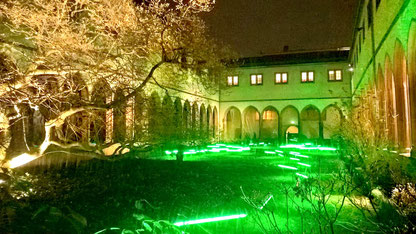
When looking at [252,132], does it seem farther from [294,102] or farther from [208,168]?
[208,168]

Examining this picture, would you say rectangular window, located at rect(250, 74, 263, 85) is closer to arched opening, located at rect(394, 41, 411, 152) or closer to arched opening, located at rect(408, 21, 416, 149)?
arched opening, located at rect(394, 41, 411, 152)

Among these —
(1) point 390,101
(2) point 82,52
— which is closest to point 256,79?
(1) point 390,101

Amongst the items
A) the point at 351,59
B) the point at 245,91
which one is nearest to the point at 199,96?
the point at 245,91

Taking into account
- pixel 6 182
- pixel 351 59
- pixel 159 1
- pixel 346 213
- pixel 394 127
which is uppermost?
pixel 351 59

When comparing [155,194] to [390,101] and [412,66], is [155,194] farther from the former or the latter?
[390,101]

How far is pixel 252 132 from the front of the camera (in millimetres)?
38125

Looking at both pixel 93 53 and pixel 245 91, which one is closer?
pixel 93 53

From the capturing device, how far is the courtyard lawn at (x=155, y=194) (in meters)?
6.86

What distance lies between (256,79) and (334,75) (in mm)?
6846

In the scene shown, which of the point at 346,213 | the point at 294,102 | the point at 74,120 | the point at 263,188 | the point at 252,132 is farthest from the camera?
the point at 252,132

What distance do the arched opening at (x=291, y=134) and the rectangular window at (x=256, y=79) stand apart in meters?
5.39

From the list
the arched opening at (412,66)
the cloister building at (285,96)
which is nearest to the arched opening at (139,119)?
the arched opening at (412,66)

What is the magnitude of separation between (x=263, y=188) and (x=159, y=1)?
6242 mm

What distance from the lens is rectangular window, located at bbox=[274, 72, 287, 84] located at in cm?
3406
